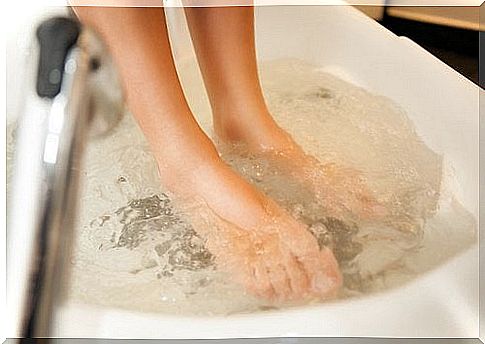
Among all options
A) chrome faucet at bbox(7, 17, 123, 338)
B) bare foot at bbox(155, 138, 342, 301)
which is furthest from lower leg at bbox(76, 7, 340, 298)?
chrome faucet at bbox(7, 17, 123, 338)

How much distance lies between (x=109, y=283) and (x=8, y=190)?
0.11 metres

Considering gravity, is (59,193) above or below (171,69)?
below

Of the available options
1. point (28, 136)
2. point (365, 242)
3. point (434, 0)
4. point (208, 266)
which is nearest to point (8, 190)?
point (28, 136)

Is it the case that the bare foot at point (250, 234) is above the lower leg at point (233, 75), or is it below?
below

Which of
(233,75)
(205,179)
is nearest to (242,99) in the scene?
(233,75)

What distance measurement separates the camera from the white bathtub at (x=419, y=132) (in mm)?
619

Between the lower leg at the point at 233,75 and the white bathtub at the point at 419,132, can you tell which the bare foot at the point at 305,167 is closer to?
the lower leg at the point at 233,75

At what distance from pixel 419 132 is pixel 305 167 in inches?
6.8

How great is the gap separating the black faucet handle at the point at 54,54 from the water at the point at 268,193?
0.39ft

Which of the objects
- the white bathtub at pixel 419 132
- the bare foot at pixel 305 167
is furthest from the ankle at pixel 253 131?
the white bathtub at pixel 419 132

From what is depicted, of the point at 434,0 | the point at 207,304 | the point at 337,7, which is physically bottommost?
the point at 207,304

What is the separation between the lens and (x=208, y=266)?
0.71m

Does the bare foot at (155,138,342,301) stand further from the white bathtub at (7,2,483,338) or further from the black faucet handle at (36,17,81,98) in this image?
the black faucet handle at (36,17,81,98)

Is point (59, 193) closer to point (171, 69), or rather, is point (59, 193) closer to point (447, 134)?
point (171, 69)
